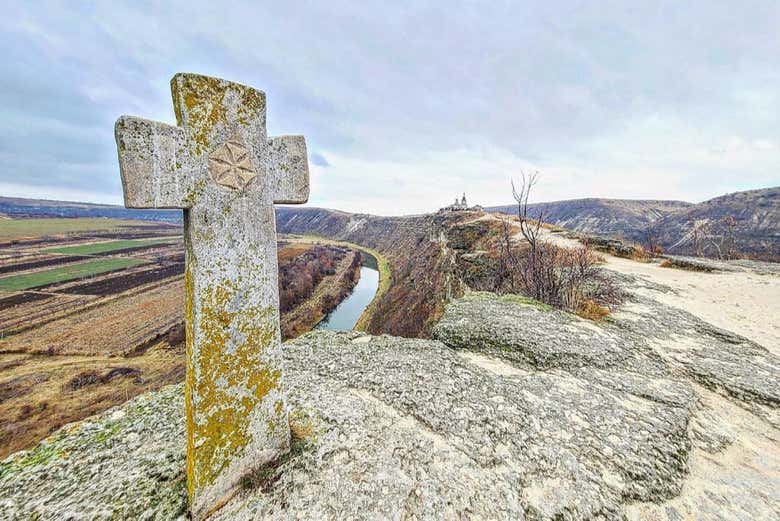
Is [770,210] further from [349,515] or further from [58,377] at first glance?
[58,377]

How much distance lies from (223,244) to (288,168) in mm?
750

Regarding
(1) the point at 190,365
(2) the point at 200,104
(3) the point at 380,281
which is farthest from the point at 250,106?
(3) the point at 380,281

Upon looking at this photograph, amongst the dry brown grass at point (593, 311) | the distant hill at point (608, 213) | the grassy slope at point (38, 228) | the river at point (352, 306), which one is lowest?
the river at point (352, 306)

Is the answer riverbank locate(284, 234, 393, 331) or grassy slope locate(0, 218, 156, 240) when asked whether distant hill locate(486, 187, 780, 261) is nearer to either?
riverbank locate(284, 234, 393, 331)

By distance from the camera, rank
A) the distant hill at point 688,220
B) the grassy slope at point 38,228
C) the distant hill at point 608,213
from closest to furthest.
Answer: the distant hill at point 688,220 < the distant hill at point 608,213 < the grassy slope at point 38,228

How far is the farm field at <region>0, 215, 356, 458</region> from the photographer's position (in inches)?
602

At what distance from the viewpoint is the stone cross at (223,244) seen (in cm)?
192

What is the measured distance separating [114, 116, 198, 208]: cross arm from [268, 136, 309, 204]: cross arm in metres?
0.52

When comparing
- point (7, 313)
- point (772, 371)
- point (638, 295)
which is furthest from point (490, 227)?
point (7, 313)

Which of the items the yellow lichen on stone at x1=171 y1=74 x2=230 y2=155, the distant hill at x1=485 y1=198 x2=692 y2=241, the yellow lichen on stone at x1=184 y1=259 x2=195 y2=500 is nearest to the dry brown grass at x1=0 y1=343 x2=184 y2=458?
the yellow lichen on stone at x1=184 y1=259 x2=195 y2=500

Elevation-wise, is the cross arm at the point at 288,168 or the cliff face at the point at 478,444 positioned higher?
the cross arm at the point at 288,168

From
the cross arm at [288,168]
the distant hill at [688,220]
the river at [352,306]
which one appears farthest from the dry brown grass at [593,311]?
the river at [352,306]

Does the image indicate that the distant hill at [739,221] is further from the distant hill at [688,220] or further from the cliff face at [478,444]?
the cliff face at [478,444]

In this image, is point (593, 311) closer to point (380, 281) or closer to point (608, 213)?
point (380, 281)
